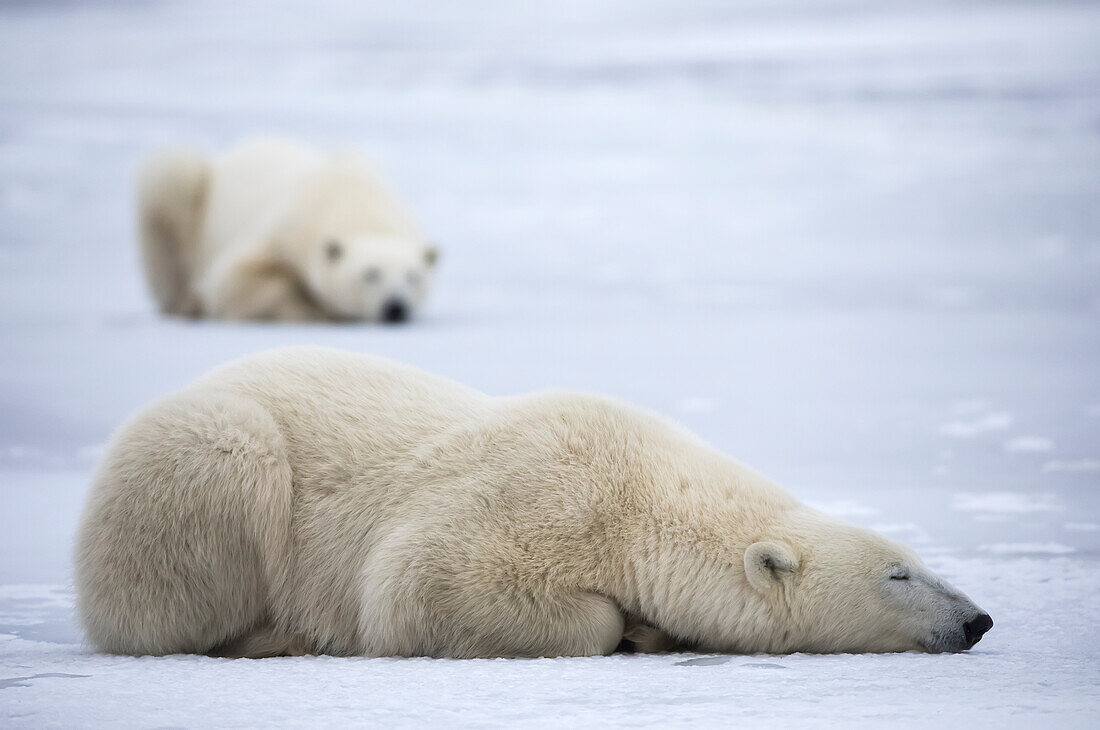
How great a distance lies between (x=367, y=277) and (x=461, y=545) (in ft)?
19.4

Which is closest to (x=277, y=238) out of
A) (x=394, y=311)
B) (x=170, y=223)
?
(x=394, y=311)

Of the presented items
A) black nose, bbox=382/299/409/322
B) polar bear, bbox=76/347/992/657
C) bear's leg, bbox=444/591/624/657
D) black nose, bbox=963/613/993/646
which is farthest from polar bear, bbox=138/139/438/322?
black nose, bbox=963/613/993/646

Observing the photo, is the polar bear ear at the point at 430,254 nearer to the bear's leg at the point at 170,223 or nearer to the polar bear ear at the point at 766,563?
the bear's leg at the point at 170,223

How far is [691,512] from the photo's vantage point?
2.79 meters

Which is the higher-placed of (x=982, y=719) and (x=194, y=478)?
(x=194, y=478)

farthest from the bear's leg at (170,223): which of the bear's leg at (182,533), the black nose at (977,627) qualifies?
the black nose at (977,627)

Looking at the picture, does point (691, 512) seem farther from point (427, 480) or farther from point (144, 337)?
point (144, 337)

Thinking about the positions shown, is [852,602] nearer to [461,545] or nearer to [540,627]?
[540,627]

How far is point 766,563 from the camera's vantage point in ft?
8.89

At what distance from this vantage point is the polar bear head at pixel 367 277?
332 inches

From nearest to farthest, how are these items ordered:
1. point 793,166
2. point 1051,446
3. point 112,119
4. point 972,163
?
point 1051,446
point 972,163
point 793,166
point 112,119

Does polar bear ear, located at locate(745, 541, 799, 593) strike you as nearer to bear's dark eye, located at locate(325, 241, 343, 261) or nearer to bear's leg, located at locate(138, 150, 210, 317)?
bear's dark eye, located at locate(325, 241, 343, 261)

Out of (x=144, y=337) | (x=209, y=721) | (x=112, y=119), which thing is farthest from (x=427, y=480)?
(x=112, y=119)

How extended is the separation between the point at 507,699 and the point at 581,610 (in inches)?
16.4
